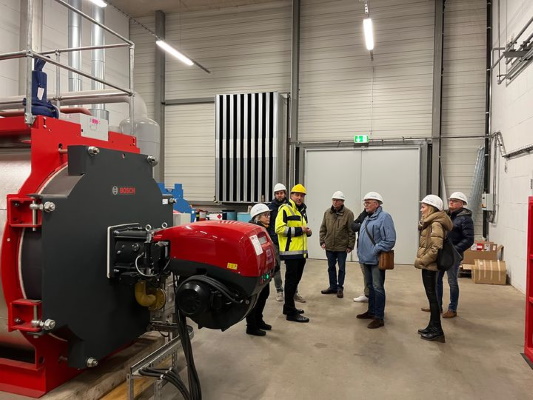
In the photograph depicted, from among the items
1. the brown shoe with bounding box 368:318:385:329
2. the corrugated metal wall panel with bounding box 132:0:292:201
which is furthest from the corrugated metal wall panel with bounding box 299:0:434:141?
the brown shoe with bounding box 368:318:385:329

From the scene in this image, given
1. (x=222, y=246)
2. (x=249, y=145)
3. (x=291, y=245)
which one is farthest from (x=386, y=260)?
(x=249, y=145)

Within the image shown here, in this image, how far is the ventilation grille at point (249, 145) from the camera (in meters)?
8.24

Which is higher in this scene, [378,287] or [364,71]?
[364,71]

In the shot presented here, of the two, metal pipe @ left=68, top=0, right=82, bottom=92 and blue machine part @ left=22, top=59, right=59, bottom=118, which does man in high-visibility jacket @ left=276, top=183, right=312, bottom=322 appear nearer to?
blue machine part @ left=22, top=59, right=59, bottom=118

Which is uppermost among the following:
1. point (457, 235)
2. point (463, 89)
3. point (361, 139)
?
point (463, 89)

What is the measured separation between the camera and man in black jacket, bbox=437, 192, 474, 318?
4285 millimetres

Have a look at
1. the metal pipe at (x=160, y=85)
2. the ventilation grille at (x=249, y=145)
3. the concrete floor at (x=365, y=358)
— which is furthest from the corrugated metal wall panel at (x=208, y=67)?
the concrete floor at (x=365, y=358)

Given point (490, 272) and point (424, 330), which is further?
point (490, 272)

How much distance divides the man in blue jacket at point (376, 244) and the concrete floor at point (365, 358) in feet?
0.77

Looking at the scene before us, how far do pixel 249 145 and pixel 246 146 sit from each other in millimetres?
69

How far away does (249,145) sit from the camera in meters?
8.37

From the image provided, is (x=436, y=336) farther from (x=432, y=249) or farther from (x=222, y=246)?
(x=222, y=246)

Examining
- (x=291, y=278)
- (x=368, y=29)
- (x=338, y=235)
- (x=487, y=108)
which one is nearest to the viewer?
(x=291, y=278)

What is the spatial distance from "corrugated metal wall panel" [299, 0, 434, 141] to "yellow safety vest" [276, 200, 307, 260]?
14.9 feet
